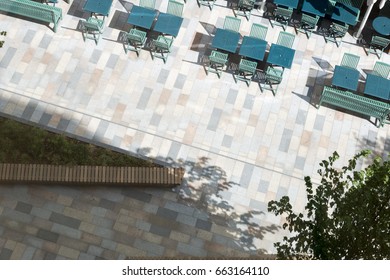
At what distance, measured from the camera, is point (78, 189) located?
15219mm

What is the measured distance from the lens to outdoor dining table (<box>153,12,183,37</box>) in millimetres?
17953

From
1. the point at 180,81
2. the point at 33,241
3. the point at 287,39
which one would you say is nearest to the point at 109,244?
the point at 33,241

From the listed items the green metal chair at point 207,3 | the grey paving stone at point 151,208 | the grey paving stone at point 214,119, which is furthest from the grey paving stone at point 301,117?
the grey paving stone at point 151,208

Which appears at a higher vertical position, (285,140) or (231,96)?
(231,96)

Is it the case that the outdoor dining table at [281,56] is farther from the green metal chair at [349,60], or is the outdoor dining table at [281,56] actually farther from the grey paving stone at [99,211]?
the grey paving stone at [99,211]

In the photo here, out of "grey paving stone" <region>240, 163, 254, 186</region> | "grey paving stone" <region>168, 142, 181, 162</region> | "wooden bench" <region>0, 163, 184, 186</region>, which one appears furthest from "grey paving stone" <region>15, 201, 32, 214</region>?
"grey paving stone" <region>240, 163, 254, 186</region>

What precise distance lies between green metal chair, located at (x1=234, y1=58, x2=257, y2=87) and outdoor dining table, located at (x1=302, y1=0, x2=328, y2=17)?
3.64 m

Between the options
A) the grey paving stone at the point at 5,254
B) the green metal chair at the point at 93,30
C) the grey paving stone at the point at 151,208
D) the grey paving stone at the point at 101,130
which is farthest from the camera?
the green metal chair at the point at 93,30

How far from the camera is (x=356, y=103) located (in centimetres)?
1680

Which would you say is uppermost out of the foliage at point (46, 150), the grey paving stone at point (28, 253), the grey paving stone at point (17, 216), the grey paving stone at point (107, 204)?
the foliage at point (46, 150)

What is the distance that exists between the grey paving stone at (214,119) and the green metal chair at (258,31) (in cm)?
390

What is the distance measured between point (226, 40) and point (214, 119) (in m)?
3.38

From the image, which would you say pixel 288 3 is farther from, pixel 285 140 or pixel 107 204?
pixel 107 204

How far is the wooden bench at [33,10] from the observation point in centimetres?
1786
